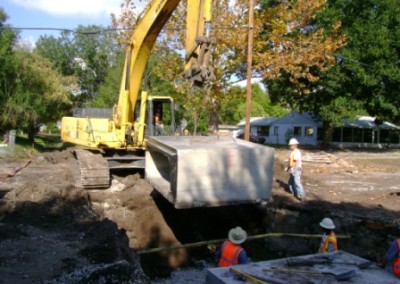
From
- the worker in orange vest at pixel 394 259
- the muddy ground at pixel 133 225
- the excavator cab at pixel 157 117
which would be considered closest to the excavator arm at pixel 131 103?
the excavator cab at pixel 157 117

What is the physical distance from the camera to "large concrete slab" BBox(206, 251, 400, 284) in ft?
14.0

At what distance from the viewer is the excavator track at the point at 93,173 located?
11.6m

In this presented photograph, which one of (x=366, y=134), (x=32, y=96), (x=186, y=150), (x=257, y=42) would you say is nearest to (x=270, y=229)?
(x=186, y=150)

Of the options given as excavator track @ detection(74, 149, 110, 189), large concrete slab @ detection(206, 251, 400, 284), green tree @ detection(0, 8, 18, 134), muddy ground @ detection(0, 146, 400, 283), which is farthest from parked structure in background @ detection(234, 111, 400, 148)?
large concrete slab @ detection(206, 251, 400, 284)

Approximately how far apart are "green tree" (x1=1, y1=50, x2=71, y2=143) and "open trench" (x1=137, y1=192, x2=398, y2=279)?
20584 mm

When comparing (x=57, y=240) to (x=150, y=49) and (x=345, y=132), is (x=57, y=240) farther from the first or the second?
(x=345, y=132)

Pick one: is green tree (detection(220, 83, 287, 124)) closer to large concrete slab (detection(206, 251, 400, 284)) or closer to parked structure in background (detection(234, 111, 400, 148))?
parked structure in background (detection(234, 111, 400, 148))

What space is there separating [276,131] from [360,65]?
76.2ft

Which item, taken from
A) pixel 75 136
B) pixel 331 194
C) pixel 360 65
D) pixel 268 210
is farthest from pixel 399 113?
pixel 75 136

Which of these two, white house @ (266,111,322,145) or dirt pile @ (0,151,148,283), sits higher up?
white house @ (266,111,322,145)

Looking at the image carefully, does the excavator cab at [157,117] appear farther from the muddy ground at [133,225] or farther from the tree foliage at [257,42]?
the tree foliage at [257,42]

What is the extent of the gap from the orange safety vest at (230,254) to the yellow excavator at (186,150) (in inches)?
106

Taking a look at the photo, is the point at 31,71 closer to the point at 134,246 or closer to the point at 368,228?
the point at 134,246

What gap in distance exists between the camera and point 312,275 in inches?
173
